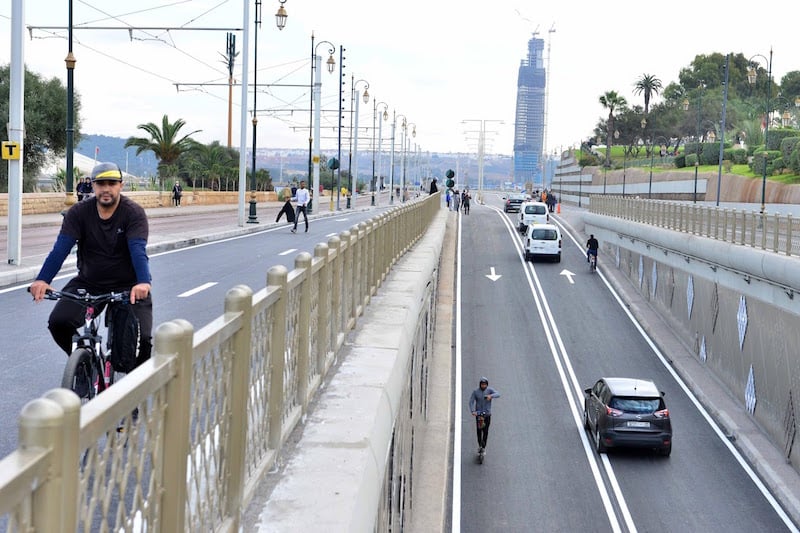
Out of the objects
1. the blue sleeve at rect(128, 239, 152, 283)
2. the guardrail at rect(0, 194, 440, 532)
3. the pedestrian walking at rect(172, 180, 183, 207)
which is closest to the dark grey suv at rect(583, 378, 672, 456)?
the guardrail at rect(0, 194, 440, 532)

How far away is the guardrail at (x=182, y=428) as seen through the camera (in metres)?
2.13

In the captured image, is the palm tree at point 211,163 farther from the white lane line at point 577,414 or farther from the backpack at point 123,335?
the backpack at point 123,335

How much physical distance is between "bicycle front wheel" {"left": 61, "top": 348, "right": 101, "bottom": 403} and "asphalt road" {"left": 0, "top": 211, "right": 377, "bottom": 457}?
708mm

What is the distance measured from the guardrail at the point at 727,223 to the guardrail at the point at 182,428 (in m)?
20.6

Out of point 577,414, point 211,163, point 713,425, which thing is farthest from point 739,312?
point 211,163

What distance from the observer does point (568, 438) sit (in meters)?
30.0

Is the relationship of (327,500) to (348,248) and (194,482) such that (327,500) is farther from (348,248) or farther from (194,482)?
(348,248)

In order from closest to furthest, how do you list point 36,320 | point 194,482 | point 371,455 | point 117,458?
point 117,458 < point 194,482 < point 371,455 < point 36,320

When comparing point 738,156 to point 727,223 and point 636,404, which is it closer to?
point 727,223

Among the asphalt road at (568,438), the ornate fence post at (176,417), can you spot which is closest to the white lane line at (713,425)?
the asphalt road at (568,438)

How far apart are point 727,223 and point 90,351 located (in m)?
28.1

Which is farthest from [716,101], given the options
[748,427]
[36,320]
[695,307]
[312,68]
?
[36,320]

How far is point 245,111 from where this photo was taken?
123ft

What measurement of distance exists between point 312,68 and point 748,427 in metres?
38.0
